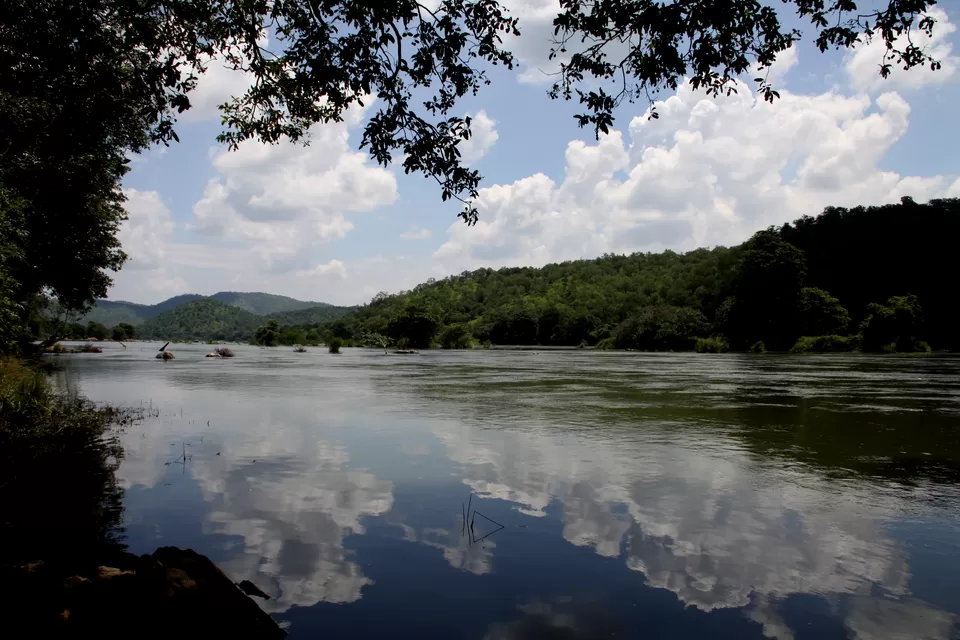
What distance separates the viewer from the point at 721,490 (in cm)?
862

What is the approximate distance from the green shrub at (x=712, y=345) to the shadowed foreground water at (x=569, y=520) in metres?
69.8

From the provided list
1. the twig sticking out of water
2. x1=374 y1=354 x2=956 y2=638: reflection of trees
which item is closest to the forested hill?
x1=374 y1=354 x2=956 y2=638: reflection of trees

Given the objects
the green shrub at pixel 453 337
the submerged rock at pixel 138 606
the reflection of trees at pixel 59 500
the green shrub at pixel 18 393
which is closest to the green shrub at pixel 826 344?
the green shrub at pixel 453 337

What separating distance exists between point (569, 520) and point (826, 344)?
80316 mm

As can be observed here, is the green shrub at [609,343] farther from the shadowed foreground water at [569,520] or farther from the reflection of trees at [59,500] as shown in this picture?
the reflection of trees at [59,500]

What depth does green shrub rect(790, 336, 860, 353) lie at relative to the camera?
243ft

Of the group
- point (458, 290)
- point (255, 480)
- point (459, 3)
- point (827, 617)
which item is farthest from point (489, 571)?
point (458, 290)

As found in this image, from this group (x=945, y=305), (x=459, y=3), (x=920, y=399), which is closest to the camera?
(x=459, y=3)

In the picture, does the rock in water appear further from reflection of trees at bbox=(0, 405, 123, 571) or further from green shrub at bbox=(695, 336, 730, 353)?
green shrub at bbox=(695, 336, 730, 353)

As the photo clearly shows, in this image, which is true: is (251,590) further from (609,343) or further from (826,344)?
(609,343)

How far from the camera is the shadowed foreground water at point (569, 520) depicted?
194 inches

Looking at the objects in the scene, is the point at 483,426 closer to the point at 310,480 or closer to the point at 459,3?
the point at 310,480

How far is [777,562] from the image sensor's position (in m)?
5.93

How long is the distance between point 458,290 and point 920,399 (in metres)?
164
